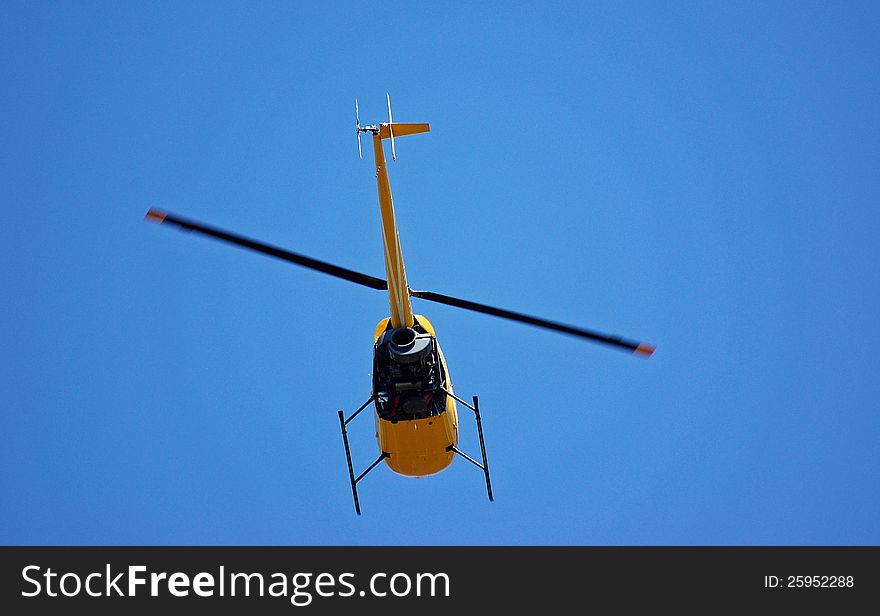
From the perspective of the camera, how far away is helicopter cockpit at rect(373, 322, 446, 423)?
32.6 meters

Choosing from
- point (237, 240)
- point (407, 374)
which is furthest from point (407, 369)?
point (237, 240)

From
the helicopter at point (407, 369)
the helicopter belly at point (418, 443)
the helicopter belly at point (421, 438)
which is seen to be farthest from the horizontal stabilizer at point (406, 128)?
the helicopter belly at point (418, 443)

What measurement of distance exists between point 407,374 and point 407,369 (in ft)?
0.38

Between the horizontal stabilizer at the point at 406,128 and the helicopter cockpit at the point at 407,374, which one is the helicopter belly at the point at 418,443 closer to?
the helicopter cockpit at the point at 407,374

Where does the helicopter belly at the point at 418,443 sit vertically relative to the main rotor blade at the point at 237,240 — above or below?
below

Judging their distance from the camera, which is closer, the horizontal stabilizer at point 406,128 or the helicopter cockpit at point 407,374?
the horizontal stabilizer at point 406,128

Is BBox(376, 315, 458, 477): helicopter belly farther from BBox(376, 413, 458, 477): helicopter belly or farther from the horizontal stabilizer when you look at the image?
the horizontal stabilizer

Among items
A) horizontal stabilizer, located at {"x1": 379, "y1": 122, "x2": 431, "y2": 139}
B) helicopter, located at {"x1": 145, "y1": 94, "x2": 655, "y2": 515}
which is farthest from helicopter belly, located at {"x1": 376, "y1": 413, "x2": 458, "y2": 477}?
horizontal stabilizer, located at {"x1": 379, "y1": 122, "x2": 431, "y2": 139}

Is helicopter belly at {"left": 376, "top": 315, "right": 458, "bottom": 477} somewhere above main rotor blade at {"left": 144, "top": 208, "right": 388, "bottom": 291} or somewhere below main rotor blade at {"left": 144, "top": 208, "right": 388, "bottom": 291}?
below

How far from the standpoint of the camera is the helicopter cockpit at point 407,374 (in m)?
32.6

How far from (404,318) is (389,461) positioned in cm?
358

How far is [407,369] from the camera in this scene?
32.7 m

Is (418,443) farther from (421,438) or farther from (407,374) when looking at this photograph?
(407,374)

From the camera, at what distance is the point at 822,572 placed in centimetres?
3222
